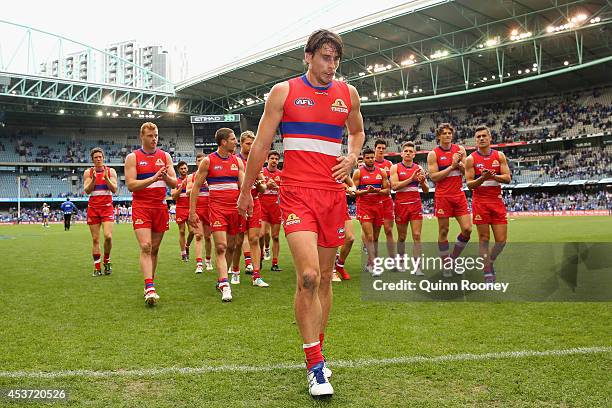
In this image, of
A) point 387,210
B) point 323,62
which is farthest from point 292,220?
point 387,210

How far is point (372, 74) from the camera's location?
153 feet

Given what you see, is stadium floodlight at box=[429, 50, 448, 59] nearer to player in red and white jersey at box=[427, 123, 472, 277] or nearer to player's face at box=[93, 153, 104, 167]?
player in red and white jersey at box=[427, 123, 472, 277]

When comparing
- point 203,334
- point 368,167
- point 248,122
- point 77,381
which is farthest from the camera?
point 248,122

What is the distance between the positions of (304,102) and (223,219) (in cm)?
410

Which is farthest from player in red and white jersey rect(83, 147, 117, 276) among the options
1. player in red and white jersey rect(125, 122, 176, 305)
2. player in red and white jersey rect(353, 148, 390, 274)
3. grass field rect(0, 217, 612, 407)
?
player in red and white jersey rect(353, 148, 390, 274)

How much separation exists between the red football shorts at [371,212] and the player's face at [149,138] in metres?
4.09

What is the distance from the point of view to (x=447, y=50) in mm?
43625

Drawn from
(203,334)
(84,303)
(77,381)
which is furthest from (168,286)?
(77,381)

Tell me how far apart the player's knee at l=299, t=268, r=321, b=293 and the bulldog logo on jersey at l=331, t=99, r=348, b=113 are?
4.11 ft

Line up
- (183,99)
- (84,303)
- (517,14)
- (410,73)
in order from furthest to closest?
(183,99) → (410,73) → (517,14) → (84,303)

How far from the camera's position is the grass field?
3352 mm

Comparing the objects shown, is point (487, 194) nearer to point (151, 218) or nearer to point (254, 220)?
point (254, 220)

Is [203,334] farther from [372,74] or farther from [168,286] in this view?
[372,74]

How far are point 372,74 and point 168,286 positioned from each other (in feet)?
136
